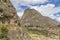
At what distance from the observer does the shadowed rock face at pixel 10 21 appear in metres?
43.9

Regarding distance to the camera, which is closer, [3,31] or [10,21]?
[3,31]

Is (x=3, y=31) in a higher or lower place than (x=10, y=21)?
lower

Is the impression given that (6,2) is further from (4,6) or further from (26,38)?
(26,38)

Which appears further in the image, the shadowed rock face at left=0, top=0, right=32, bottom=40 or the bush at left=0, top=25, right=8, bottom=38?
the shadowed rock face at left=0, top=0, right=32, bottom=40

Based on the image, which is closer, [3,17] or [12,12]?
[3,17]

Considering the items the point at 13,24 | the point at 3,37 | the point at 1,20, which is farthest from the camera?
the point at 13,24

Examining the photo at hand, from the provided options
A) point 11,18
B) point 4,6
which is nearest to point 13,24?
point 11,18

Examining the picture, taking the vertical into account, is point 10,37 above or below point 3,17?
below

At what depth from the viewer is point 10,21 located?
4597 cm

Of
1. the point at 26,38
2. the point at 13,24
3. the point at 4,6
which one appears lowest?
the point at 26,38

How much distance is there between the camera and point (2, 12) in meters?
44.0

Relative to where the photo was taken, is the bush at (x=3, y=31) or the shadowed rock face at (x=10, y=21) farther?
the shadowed rock face at (x=10, y=21)

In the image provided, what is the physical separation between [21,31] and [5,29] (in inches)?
258

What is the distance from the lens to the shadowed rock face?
43938 millimetres
